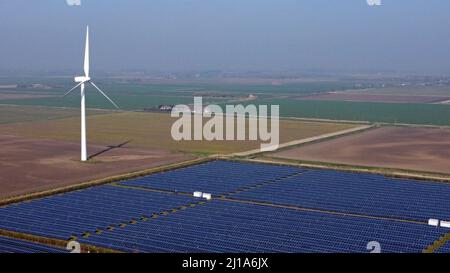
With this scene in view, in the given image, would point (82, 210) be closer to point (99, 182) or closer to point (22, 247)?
point (22, 247)

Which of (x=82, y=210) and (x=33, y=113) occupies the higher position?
(x=33, y=113)

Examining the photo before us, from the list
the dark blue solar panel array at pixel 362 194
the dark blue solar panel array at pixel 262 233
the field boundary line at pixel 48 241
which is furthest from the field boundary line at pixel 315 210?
the field boundary line at pixel 48 241

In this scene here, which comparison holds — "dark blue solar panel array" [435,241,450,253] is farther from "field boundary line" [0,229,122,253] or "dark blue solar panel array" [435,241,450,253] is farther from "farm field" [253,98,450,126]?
"farm field" [253,98,450,126]

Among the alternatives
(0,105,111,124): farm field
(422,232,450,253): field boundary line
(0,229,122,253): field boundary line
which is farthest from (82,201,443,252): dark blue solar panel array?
(0,105,111,124): farm field

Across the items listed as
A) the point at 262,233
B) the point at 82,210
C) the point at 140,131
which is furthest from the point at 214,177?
the point at 140,131

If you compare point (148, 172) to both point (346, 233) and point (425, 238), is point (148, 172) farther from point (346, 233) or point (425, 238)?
point (425, 238)

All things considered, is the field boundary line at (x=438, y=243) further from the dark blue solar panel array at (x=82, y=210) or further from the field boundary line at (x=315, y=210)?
the dark blue solar panel array at (x=82, y=210)
